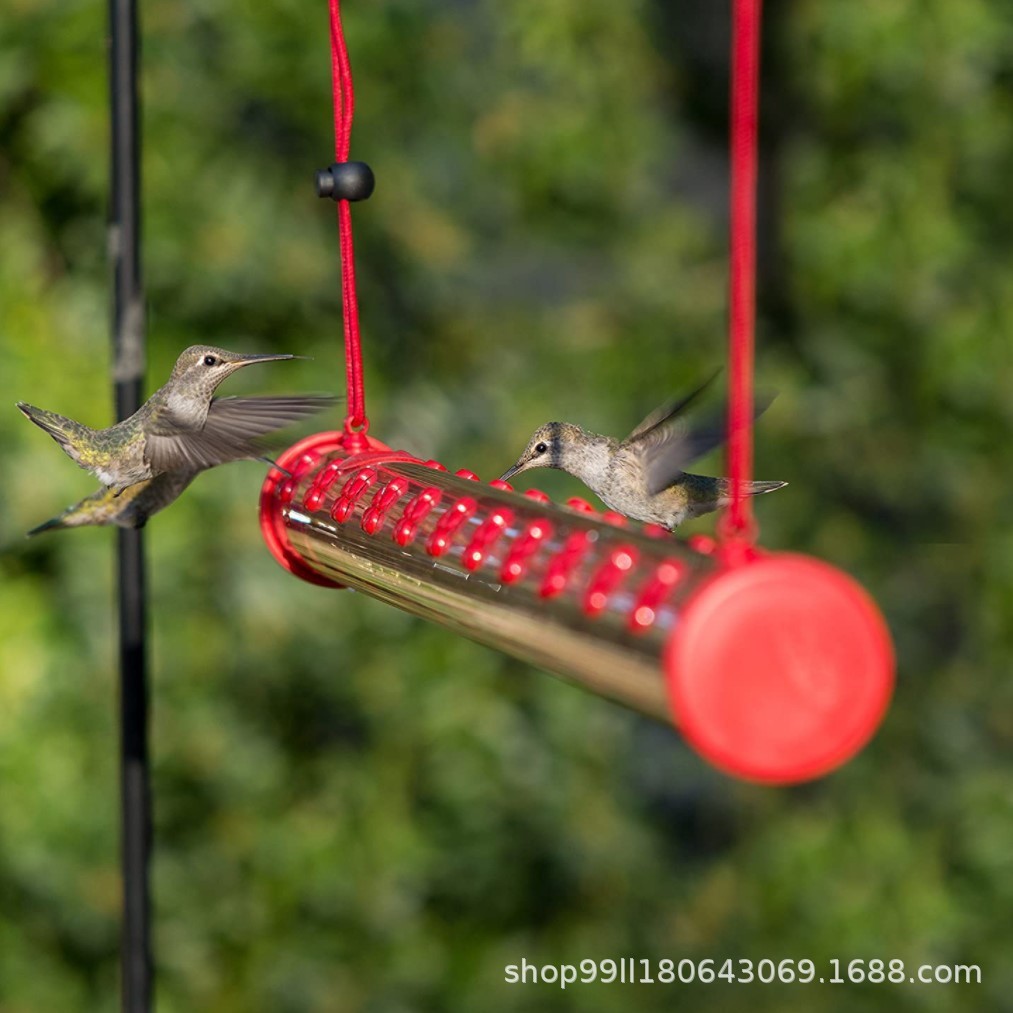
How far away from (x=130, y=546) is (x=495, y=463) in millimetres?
1665

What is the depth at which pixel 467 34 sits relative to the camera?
316cm

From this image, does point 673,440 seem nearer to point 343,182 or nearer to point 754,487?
point 754,487

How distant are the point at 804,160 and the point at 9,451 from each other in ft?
6.84

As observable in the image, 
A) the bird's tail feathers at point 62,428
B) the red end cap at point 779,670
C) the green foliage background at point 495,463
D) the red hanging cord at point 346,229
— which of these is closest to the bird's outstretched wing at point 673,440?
the red hanging cord at point 346,229

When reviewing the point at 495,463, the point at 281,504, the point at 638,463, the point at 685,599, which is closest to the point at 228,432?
the point at 281,504

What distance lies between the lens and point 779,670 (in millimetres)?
714

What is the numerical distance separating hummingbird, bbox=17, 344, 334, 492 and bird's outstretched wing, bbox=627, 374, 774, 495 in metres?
0.26

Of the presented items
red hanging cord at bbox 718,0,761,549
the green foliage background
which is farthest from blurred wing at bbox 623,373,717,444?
the green foliage background

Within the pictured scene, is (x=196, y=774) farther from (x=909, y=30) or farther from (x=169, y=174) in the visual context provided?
(x=909, y=30)

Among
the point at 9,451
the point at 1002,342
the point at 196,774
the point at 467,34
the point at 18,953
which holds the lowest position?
the point at 18,953

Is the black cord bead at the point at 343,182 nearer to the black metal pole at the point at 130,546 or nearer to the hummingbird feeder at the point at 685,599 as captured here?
the hummingbird feeder at the point at 685,599

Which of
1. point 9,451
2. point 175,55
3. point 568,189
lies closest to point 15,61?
point 175,55

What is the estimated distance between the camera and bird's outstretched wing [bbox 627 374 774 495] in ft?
3.59

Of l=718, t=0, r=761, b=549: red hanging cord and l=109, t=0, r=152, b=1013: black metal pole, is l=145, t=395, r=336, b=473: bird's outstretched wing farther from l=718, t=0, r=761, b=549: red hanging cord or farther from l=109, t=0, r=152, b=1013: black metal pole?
l=718, t=0, r=761, b=549: red hanging cord
